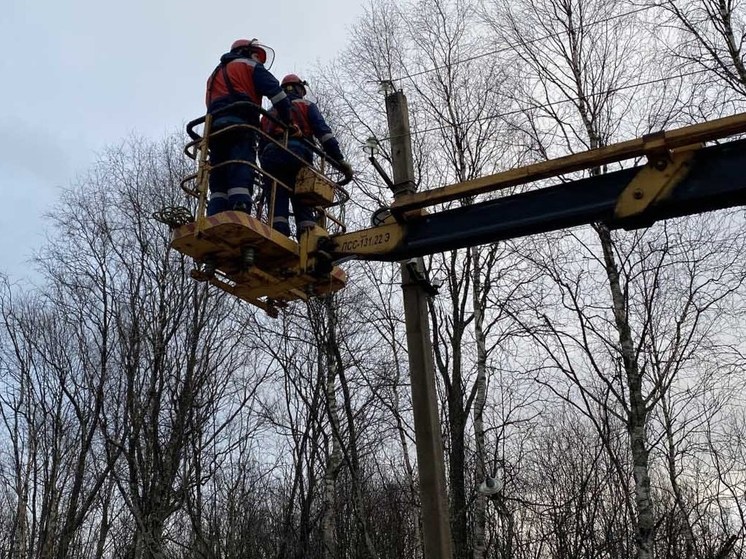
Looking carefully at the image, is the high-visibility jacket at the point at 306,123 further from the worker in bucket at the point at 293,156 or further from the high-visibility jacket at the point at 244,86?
the high-visibility jacket at the point at 244,86

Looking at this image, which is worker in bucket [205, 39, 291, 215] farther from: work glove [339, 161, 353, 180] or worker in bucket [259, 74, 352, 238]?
work glove [339, 161, 353, 180]

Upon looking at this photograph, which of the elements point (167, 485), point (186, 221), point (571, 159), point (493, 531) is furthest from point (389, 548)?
point (571, 159)

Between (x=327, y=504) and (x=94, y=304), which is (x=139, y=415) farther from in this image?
(x=327, y=504)

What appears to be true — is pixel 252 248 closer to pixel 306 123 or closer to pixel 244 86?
pixel 244 86

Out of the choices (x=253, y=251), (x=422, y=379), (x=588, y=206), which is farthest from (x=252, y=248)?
(x=588, y=206)

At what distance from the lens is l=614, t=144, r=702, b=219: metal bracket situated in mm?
4590

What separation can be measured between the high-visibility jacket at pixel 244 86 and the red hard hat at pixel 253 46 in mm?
166

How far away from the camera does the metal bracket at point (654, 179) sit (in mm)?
4590

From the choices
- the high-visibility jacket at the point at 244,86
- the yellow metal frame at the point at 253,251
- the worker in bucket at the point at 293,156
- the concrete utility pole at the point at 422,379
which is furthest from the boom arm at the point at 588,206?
the high-visibility jacket at the point at 244,86

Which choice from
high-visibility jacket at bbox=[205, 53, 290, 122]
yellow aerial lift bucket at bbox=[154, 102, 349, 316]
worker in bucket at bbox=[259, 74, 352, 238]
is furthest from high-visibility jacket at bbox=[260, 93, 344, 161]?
high-visibility jacket at bbox=[205, 53, 290, 122]

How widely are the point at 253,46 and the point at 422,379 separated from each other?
11.8 feet

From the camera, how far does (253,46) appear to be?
657 centimetres

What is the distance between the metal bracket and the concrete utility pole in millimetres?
1664

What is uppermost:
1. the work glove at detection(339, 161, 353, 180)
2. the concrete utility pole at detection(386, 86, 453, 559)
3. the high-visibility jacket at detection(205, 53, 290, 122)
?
the high-visibility jacket at detection(205, 53, 290, 122)
